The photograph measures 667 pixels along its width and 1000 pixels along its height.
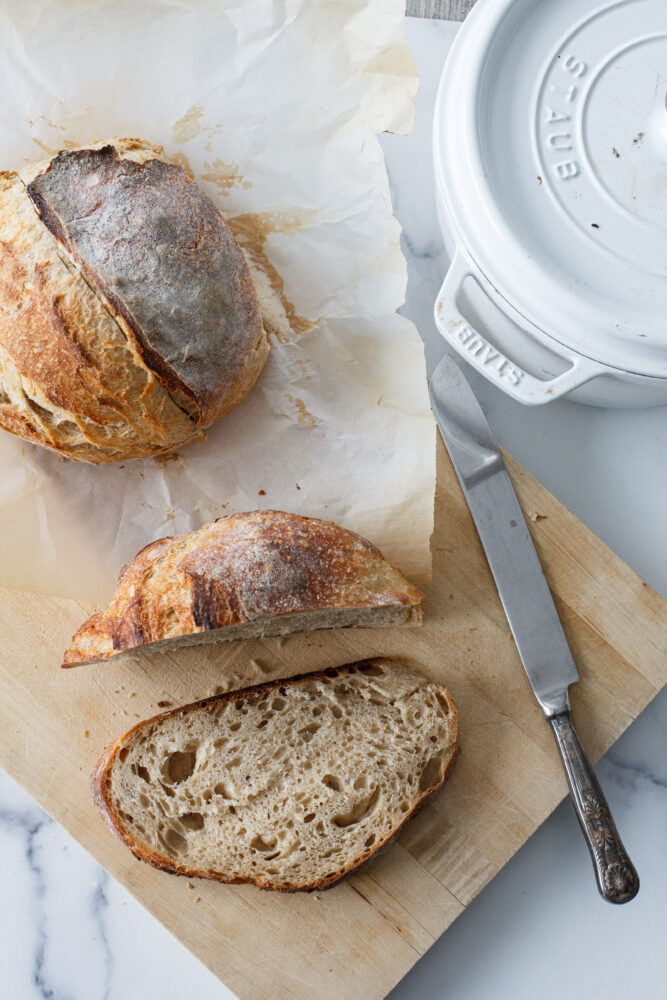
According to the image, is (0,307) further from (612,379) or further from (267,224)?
(612,379)

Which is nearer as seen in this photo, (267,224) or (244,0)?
(244,0)

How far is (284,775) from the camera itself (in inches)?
65.0

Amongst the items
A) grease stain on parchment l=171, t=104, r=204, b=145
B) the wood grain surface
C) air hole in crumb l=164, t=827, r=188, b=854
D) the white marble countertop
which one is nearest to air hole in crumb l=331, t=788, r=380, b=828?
air hole in crumb l=164, t=827, r=188, b=854

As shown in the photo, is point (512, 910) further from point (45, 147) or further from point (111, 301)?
point (45, 147)

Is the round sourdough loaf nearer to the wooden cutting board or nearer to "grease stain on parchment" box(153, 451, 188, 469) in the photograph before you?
"grease stain on parchment" box(153, 451, 188, 469)

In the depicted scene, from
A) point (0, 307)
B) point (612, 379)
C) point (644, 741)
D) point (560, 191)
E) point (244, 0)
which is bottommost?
point (644, 741)

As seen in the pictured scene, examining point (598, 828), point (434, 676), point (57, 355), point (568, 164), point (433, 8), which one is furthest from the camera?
point (433, 8)

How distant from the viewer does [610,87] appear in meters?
1.52

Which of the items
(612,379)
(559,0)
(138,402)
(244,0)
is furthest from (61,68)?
(612,379)

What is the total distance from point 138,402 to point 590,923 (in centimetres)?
164

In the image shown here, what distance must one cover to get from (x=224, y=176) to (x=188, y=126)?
126 mm

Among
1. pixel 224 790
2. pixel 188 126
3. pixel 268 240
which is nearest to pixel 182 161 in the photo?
pixel 188 126

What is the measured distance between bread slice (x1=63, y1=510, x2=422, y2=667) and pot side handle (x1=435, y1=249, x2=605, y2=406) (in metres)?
0.45

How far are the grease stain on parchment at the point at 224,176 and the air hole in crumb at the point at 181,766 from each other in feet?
4.18
